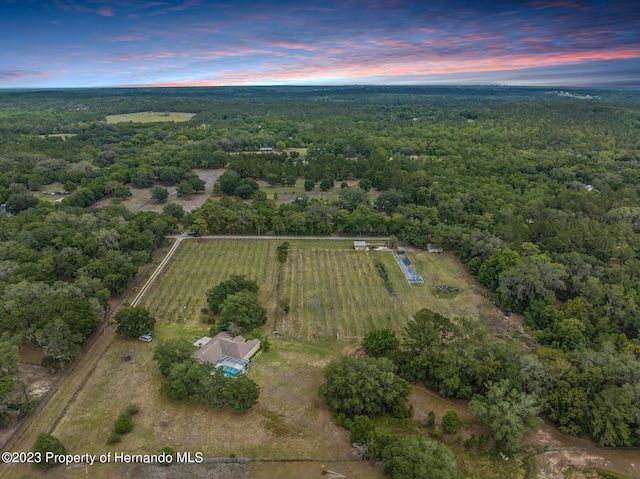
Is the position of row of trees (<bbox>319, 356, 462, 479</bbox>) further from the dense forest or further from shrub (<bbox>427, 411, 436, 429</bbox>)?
the dense forest

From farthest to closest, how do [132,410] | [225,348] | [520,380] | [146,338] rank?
[146,338], [225,348], [132,410], [520,380]

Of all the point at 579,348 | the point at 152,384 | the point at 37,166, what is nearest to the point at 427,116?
the point at 37,166

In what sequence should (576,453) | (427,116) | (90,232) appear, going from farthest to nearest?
(427,116)
(90,232)
(576,453)

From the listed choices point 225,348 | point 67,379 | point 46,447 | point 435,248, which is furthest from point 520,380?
point 67,379

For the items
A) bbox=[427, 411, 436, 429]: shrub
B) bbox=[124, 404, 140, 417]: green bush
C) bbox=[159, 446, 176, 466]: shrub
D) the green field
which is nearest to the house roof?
the green field

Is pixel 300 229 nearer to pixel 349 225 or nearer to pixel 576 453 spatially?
pixel 349 225

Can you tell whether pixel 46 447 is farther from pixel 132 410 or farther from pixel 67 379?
pixel 67 379
